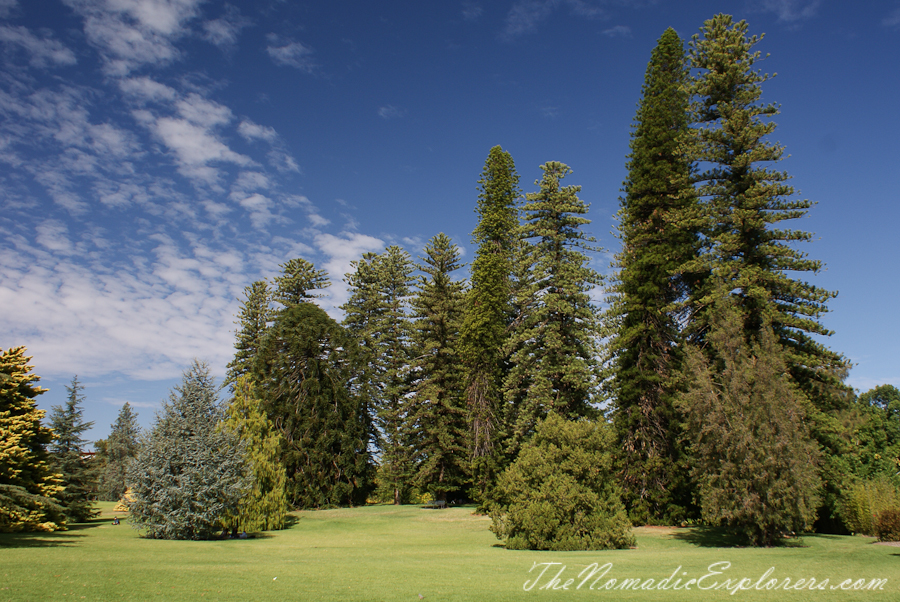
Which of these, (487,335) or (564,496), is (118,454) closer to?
(487,335)

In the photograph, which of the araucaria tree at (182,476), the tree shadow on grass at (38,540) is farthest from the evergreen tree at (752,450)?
the tree shadow on grass at (38,540)

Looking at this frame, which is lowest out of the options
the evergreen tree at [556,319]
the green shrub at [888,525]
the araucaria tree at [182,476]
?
the green shrub at [888,525]

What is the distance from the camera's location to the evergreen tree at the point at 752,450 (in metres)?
13.7

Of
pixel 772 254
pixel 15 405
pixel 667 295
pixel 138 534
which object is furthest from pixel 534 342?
pixel 15 405

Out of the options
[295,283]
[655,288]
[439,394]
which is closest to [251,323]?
[295,283]

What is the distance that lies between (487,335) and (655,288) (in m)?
10.5

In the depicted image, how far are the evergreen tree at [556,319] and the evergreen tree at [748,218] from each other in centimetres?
603

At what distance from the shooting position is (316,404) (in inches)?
1319

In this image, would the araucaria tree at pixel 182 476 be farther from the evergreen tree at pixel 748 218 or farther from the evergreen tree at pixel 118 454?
the evergreen tree at pixel 118 454

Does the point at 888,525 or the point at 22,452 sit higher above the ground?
the point at 22,452

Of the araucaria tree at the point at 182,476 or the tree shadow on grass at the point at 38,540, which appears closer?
the tree shadow on grass at the point at 38,540

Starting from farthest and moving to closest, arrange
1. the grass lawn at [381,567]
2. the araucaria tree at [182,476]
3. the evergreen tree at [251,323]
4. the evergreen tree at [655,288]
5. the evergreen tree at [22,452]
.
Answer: the evergreen tree at [251,323]
the evergreen tree at [655,288]
the araucaria tree at [182,476]
the evergreen tree at [22,452]
the grass lawn at [381,567]

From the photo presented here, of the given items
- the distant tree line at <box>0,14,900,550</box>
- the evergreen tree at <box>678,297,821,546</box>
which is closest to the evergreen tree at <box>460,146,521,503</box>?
the distant tree line at <box>0,14,900,550</box>

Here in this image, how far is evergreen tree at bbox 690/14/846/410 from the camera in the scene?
1872 centimetres
